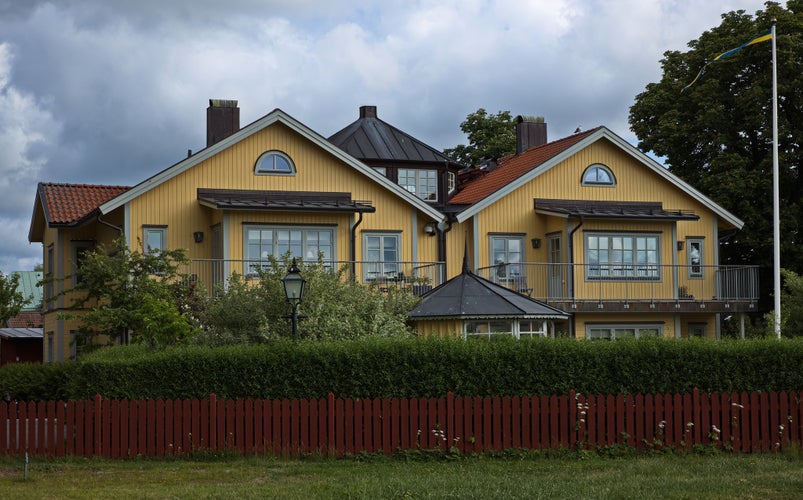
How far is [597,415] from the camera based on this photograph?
19109 mm

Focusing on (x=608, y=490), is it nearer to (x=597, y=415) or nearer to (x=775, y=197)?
(x=597, y=415)

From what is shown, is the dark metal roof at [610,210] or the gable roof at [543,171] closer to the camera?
the dark metal roof at [610,210]

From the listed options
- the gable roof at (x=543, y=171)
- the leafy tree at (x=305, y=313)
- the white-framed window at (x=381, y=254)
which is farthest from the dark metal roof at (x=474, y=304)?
the gable roof at (x=543, y=171)

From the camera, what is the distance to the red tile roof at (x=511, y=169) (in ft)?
124

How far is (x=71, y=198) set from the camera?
3794cm

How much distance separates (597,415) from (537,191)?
1877 centimetres

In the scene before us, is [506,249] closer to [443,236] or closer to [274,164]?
[443,236]

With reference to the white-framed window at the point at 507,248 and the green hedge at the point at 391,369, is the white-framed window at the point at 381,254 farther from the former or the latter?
the green hedge at the point at 391,369

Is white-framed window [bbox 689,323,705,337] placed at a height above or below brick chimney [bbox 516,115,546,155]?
below

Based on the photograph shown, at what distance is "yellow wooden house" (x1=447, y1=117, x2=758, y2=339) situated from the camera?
1415 inches

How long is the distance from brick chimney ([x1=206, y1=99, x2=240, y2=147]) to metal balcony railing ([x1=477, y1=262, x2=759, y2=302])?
373 inches

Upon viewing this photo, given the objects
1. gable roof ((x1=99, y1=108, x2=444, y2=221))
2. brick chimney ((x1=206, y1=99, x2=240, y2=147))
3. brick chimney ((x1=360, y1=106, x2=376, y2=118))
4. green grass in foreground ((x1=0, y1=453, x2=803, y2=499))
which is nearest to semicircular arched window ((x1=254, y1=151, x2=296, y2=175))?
gable roof ((x1=99, y1=108, x2=444, y2=221))

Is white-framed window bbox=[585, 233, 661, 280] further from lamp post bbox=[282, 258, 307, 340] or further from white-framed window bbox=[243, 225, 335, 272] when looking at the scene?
lamp post bbox=[282, 258, 307, 340]

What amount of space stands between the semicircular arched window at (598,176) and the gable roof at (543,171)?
804 mm
